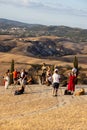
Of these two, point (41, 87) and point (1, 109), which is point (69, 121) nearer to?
point (1, 109)

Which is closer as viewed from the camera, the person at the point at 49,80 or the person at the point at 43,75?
the person at the point at 49,80

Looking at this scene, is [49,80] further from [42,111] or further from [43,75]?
[42,111]

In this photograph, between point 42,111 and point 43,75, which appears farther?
point 43,75

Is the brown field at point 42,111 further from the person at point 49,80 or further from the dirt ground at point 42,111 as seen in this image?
the person at point 49,80

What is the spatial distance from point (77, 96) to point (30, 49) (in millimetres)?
172460

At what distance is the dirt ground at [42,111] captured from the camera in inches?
685

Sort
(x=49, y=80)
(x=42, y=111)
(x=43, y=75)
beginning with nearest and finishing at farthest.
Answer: (x=42, y=111)
(x=49, y=80)
(x=43, y=75)

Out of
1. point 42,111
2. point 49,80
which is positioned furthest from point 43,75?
point 42,111

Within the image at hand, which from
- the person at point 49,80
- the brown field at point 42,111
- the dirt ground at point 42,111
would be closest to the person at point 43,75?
the person at point 49,80

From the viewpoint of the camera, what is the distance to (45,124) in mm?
17641

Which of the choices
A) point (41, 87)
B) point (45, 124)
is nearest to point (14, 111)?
point (45, 124)

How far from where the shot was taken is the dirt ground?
17.4 m

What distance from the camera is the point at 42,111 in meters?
21.2

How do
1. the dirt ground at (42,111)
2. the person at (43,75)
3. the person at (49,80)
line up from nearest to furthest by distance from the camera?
the dirt ground at (42,111)
the person at (49,80)
the person at (43,75)
